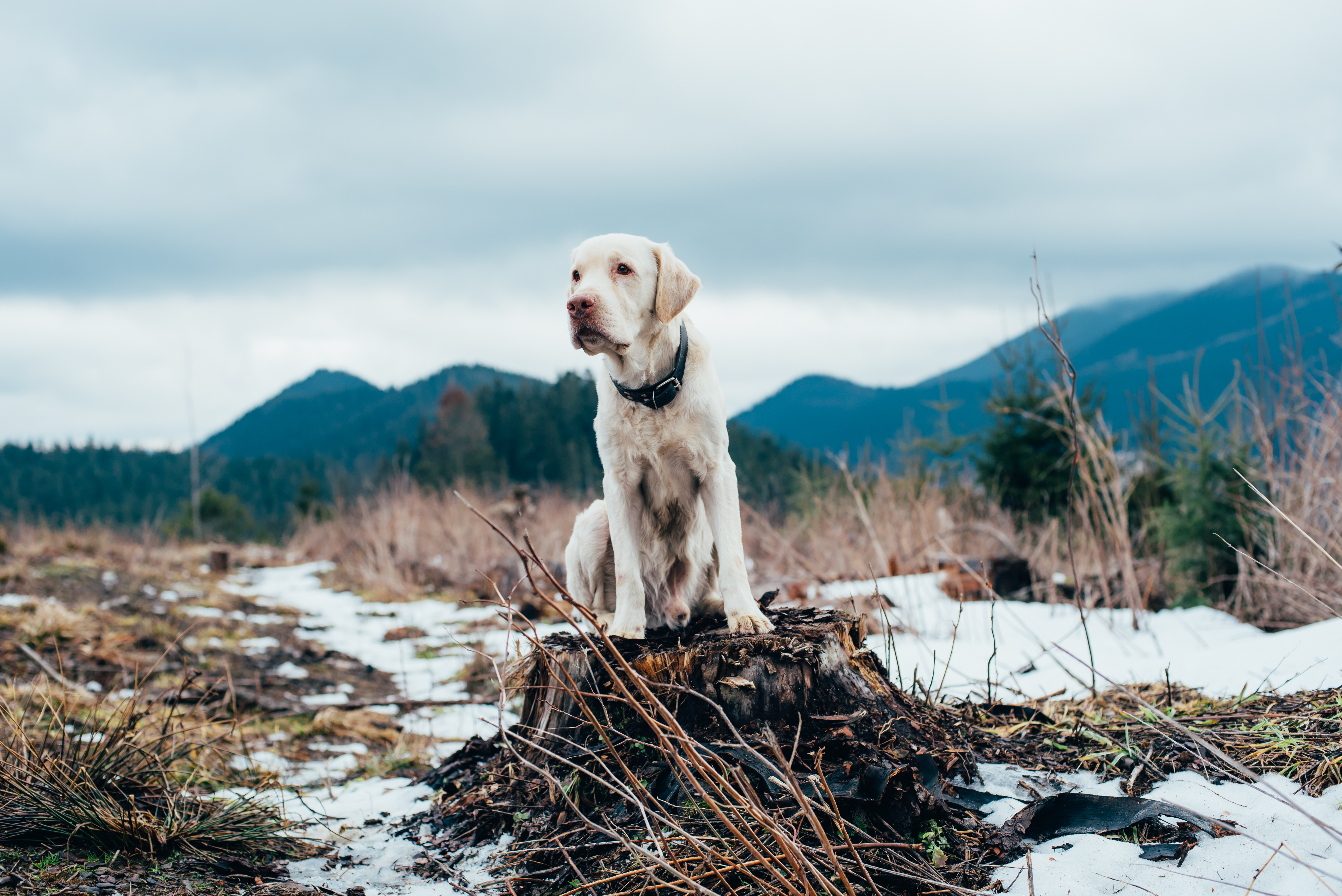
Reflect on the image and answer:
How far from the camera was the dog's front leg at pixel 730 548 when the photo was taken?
3.04 meters

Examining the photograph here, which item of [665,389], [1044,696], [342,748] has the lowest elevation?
[342,748]

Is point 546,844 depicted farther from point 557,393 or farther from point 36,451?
point 36,451

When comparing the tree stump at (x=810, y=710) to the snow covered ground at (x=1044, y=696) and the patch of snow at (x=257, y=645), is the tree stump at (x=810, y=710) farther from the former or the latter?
the patch of snow at (x=257, y=645)

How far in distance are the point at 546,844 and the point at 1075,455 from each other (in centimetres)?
215

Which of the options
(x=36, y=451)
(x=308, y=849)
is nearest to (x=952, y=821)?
(x=308, y=849)

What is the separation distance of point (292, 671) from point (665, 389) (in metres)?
5.33

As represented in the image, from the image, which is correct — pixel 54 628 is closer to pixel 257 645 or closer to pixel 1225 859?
pixel 257 645

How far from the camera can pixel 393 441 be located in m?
91.9

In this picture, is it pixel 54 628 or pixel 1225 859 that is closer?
pixel 1225 859

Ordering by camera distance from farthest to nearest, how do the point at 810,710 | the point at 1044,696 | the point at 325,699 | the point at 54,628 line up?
the point at 54,628 → the point at 325,699 → the point at 1044,696 → the point at 810,710

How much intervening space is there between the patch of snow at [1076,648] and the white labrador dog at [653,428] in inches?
34.4

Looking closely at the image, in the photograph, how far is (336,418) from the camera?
12200 centimetres

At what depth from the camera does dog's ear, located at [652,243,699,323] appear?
3.05 m

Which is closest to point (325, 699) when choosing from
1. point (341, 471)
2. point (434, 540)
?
point (434, 540)
